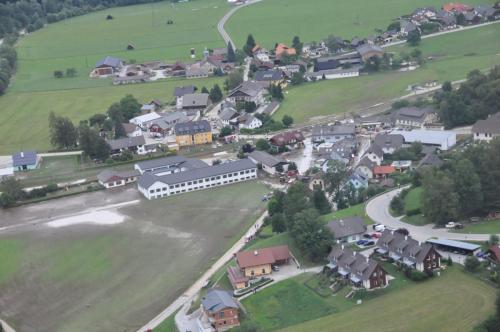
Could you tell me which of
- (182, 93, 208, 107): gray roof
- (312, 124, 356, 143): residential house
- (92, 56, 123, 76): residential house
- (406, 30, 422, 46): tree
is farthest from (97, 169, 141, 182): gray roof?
(406, 30, 422, 46): tree

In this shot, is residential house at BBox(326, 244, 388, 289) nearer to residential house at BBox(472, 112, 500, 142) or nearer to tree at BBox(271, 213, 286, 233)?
tree at BBox(271, 213, 286, 233)

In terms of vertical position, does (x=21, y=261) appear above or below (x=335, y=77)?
below

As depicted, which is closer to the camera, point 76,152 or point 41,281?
point 41,281

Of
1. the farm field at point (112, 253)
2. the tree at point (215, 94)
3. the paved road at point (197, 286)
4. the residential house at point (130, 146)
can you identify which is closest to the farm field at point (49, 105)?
the tree at point (215, 94)

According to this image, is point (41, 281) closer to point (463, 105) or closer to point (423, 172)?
point (423, 172)

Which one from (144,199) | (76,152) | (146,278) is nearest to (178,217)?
(144,199)

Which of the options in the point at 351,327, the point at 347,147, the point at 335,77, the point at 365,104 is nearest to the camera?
the point at 351,327
